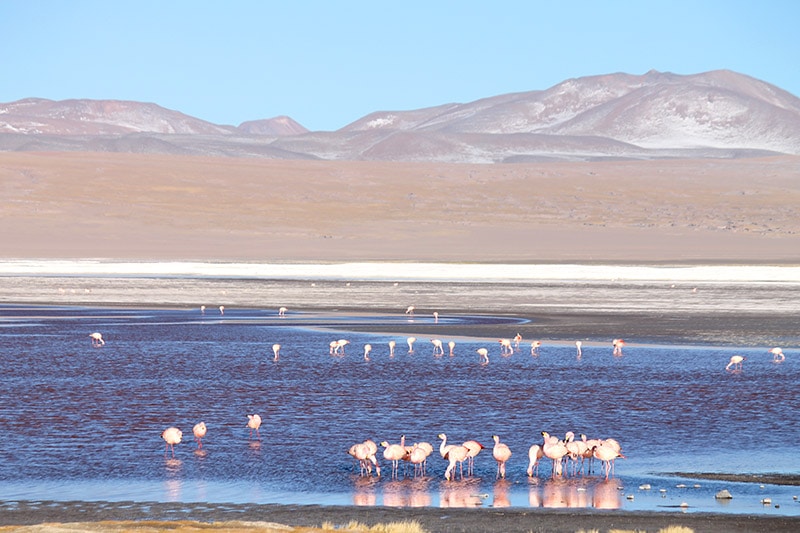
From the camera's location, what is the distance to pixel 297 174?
120125 millimetres

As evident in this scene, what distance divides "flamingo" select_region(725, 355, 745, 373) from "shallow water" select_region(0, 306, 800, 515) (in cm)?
26

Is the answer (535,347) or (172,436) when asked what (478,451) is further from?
(535,347)

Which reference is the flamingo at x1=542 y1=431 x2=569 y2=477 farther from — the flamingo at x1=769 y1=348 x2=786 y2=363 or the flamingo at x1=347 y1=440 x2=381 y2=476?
the flamingo at x1=769 y1=348 x2=786 y2=363

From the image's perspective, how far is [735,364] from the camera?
24.0m

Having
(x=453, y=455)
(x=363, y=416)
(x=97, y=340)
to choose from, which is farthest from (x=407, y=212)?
(x=453, y=455)

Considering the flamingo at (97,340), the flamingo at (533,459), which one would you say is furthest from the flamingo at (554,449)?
the flamingo at (97,340)

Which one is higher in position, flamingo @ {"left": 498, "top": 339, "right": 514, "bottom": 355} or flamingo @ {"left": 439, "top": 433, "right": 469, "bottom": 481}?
flamingo @ {"left": 439, "top": 433, "right": 469, "bottom": 481}

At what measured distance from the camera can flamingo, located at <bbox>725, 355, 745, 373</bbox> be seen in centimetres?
2325

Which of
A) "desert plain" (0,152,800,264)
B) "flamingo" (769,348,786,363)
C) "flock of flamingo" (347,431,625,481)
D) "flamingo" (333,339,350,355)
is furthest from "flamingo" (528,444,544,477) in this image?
"desert plain" (0,152,800,264)

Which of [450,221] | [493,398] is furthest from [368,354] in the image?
[450,221]

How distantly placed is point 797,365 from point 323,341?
1044cm

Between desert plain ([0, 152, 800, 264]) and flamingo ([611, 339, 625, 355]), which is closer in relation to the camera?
flamingo ([611, 339, 625, 355])

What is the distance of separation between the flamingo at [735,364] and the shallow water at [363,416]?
258mm

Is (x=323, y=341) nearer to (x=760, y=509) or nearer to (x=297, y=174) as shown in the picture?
(x=760, y=509)
